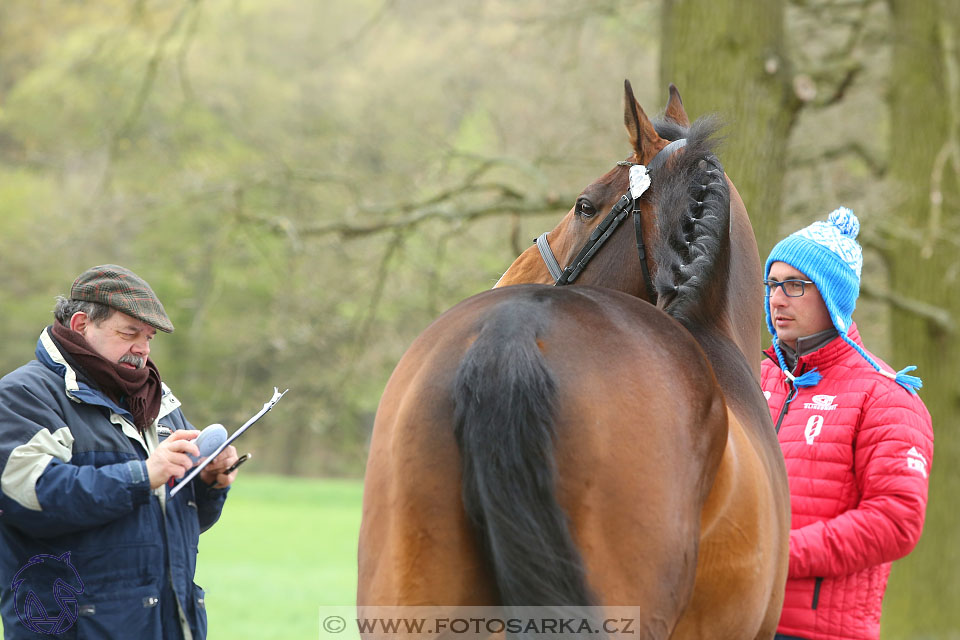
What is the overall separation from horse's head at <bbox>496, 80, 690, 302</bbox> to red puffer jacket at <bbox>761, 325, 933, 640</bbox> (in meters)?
0.66

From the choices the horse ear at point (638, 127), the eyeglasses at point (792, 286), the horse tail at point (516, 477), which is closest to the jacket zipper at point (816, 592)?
the eyeglasses at point (792, 286)

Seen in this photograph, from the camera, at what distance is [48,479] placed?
2643 millimetres

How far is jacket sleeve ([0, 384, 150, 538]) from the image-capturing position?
104 inches

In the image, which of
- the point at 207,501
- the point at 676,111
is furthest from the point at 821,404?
the point at 207,501

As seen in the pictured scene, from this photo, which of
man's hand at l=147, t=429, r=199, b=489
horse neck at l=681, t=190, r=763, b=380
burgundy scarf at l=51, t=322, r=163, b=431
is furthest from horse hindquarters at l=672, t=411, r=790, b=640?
burgundy scarf at l=51, t=322, r=163, b=431

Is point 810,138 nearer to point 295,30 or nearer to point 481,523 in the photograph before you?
point 481,523

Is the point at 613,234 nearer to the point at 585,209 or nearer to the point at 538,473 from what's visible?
the point at 585,209

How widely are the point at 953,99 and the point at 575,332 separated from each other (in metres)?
5.93

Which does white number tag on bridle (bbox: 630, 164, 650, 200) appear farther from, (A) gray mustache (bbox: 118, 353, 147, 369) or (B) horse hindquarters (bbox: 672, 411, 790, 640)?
(A) gray mustache (bbox: 118, 353, 147, 369)

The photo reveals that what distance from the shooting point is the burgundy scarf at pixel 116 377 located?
9.50ft

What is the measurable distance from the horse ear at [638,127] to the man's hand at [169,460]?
1676 millimetres

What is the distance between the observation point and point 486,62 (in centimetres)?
1447

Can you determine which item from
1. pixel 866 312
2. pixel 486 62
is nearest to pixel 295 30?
pixel 486 62

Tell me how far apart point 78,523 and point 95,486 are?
12 centimetres
